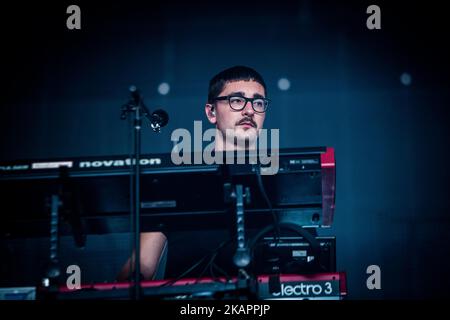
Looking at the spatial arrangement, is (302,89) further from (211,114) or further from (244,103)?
(244,103)

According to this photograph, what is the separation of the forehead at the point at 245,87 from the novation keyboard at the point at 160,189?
140 cm

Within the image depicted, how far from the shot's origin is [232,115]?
9.93 feet

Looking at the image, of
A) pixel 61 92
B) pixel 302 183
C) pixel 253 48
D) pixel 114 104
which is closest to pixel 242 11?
pixel 253 48

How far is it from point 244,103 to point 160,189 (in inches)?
51.7

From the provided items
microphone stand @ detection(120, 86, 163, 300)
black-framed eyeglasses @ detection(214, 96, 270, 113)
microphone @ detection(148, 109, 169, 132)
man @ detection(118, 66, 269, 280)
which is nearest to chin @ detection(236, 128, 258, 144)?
man @ detection(118, 66, 269, 280)

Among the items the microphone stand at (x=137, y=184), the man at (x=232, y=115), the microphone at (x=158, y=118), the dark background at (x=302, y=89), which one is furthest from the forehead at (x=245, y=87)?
the microphone stand at (x=137, y=184)

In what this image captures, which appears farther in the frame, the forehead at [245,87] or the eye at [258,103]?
the forehead at [245,87]

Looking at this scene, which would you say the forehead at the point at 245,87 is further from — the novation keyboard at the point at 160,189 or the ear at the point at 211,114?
the novation keyboard at the point at 160,189

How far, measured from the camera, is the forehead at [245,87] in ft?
10.4

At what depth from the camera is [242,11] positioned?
4.46 m

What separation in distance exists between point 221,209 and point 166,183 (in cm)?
22

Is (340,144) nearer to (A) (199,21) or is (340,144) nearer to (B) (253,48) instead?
(B) (253,48)

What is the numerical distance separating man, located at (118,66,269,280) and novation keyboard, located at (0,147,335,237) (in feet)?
2.21

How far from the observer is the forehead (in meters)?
3.17
